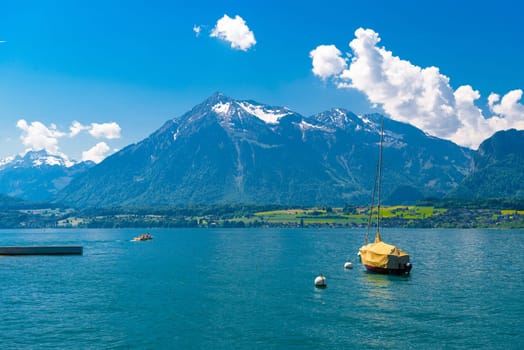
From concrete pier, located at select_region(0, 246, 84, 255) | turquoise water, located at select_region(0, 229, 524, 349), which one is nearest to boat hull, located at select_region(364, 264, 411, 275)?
turquoise water, located at select_region(0, 229, 524, 349)

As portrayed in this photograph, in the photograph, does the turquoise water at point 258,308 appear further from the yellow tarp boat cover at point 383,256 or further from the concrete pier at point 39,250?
the concrete pier at point 39,250

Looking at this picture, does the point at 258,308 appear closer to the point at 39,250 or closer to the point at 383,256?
the point at 383,256

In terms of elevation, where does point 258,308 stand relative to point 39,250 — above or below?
above

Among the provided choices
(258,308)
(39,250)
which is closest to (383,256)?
(258,308)

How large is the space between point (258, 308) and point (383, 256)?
4336 centimetres

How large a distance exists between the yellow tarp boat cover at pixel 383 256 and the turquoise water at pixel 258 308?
3078mm

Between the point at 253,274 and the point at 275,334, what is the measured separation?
58.1 metres

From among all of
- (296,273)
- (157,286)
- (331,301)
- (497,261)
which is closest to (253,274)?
(296,273)

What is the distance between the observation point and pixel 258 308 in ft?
256

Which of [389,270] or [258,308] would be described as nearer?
[258,308]

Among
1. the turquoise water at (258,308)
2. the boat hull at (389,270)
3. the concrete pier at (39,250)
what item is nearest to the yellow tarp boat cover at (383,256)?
the boat hull at (389,270)

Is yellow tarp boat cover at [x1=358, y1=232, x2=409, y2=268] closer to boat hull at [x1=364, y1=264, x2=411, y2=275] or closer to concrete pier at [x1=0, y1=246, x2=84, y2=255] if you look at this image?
boat hull at [x1=364, y1=264, x2=411, y2=275]

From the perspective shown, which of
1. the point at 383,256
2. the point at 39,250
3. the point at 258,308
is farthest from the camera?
the point at 39,250

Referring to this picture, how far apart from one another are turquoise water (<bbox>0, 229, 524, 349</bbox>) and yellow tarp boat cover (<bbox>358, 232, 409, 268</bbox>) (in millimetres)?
3078
